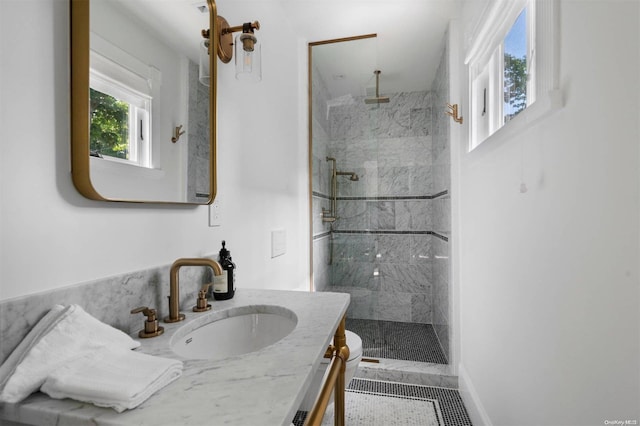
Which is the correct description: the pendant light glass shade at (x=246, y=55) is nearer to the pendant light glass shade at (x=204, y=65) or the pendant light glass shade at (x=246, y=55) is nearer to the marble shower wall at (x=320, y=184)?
the pendant light glass shade at (x=204, y=65)

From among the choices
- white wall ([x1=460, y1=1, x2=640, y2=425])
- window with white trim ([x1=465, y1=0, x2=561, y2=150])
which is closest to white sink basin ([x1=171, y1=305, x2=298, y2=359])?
white wall ([x1=460, y1=1, x2=640, y2=425])

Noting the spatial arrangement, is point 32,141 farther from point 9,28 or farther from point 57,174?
point 9,28

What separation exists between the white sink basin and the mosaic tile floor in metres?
0.93

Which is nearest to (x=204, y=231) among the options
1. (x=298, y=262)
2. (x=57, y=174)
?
(x=57, y=174)

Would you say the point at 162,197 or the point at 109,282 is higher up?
the point at 162,197

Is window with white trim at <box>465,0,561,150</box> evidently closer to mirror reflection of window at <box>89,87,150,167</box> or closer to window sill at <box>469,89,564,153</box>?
window sill at <box>469,89,564,153</box>

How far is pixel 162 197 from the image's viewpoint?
98 centimetres

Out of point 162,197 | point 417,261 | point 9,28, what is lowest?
point 417,261

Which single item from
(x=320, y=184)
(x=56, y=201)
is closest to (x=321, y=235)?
(x=320, y=184)

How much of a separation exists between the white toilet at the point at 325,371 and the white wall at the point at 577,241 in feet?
2.13

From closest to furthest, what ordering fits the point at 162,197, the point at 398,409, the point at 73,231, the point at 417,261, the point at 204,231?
1. the point at 73,231
2. the point at 162,197
3. the point at 204,231
4. the point at 398,409
5. the point at 417,261

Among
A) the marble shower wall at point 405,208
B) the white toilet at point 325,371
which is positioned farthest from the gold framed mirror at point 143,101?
the marble shower wall at point 405,208

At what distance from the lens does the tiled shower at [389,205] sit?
2623mm

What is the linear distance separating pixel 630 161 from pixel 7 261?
121cm
